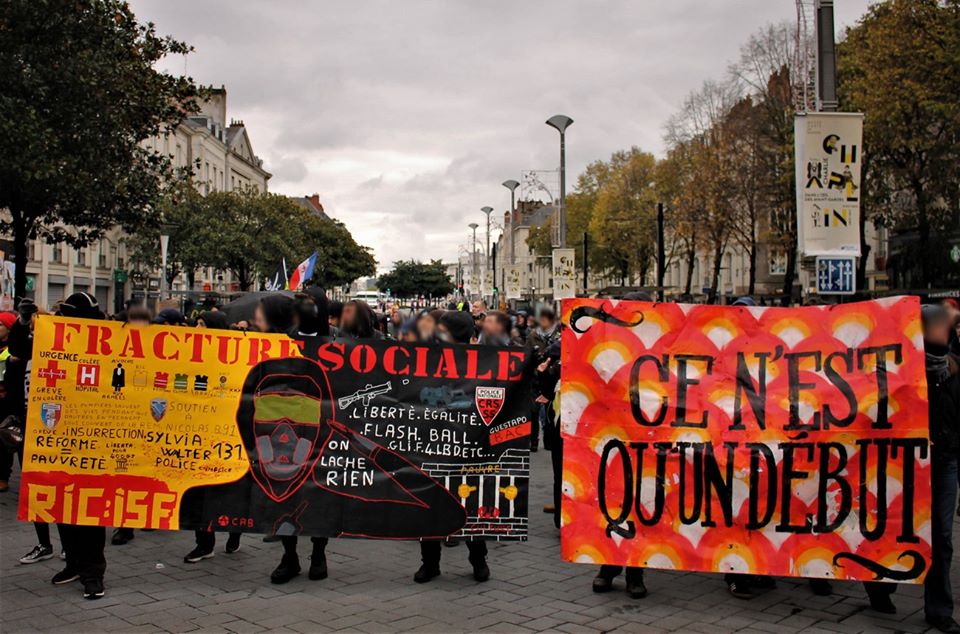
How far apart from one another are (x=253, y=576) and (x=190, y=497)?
0.87 meters

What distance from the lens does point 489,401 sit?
6.33 m

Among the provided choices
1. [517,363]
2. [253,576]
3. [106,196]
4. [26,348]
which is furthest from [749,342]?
[106,196]

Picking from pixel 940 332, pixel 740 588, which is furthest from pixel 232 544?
pixel 940 332

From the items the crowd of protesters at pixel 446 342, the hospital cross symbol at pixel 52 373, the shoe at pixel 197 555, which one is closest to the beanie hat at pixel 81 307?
the crowd of protesters at pixel 446 342

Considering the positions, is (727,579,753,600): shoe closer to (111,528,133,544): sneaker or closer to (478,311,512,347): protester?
(478,311,512,347): protester

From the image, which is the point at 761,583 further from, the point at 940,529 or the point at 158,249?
the point at 158,249

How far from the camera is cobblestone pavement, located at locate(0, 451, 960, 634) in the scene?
557 cm

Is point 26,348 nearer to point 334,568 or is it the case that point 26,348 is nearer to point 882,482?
point 334,568

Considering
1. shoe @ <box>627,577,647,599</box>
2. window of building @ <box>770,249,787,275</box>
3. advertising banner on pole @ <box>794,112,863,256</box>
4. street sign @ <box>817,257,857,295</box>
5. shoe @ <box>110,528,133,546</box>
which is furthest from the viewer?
window of building @ <box>770,249,787,275</box>

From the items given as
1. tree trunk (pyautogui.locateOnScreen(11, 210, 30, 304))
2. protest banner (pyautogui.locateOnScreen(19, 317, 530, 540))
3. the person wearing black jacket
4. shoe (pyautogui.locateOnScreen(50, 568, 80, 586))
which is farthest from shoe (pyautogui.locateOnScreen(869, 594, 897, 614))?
tree trunk (pyautogui.locateOnScreen(11, 210, 30, 304))

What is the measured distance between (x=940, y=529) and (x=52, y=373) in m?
6.01

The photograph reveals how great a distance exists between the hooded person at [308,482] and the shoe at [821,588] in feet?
8.42

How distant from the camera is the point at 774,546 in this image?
5.72 meters

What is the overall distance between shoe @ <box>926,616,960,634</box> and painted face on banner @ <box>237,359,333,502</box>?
413 centimetres
